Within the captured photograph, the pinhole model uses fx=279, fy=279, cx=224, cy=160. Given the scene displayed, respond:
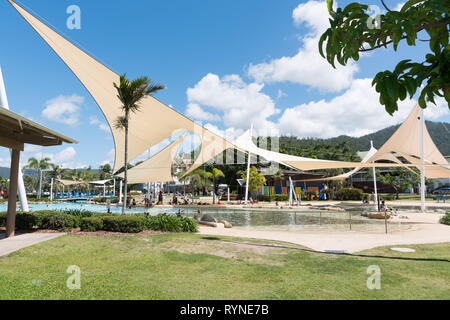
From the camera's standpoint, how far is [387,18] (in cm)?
205

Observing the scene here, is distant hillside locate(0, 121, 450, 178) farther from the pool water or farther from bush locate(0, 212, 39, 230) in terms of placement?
bush locate(0, 212, 39, 230)

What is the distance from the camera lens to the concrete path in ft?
21.2

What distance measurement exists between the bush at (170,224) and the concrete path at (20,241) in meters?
2.89

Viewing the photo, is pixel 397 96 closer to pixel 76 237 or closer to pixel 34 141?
pixel 76 237

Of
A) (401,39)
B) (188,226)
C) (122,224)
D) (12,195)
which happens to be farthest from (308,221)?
(401,39)

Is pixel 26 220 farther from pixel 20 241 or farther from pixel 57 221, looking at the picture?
pixel 20 241

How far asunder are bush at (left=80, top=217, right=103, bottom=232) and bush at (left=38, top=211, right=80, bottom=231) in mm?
310

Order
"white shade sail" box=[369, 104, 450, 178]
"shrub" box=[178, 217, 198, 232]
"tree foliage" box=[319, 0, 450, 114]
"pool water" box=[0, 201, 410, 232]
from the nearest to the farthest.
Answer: "tree foliage" box=[319, 0, 450, 114], "shrub" box=[178, 217, 198, 232], "pool water" box=[0, 201, 410, 232], "white shade sail" box=[369, 104, 450, 178]

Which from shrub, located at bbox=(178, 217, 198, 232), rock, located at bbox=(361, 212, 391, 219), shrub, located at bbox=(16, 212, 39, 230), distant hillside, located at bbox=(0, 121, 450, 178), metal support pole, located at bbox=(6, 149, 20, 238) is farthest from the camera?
distant hillside, located at bbox=(0, 121, 450, 178)

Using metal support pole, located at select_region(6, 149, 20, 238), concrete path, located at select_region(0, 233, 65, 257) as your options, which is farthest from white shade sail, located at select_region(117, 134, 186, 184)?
concrete path, located at select_region(0, 233, 65, 257)

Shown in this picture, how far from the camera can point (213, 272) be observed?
4949mm

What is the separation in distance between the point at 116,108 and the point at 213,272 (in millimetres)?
14361

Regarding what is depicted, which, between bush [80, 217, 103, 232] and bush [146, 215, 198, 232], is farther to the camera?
bush [146, 215, 198, 232]
